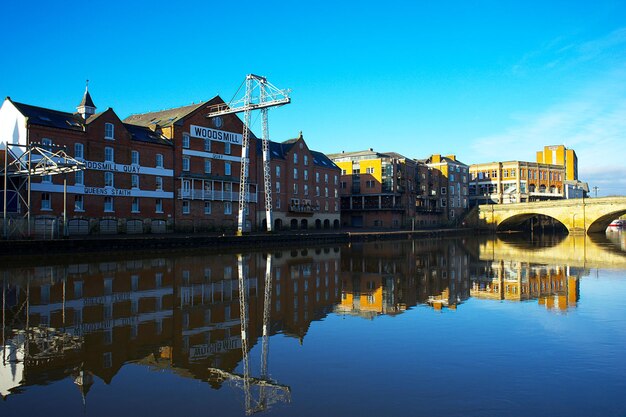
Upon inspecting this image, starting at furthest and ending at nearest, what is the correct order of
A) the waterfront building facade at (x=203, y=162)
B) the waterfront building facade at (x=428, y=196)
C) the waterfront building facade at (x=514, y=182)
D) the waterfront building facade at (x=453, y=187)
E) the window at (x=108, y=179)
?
the waterfront building facade at (x=514, y=182) → the waterfront building facade at (x=453, y=187) → the waterfront building facade at (x=428, y=196) → the waterfront building facade at (x=203, y=162) → the window at (x=108, y=179)

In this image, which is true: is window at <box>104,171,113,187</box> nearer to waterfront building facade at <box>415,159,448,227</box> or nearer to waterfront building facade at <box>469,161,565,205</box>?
waterfront building facade at <box>415,159,448,227</box>

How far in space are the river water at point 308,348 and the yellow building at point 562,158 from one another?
11116cm

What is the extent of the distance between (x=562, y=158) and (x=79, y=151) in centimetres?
11268

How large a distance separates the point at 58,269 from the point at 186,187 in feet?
85.8

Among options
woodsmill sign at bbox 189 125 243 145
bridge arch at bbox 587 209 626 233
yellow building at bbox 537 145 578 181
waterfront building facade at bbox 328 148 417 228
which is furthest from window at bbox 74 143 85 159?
yellow building at bbox 537 145 578 181

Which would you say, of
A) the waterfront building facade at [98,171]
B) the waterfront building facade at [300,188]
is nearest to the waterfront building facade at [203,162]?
the waterfront building facade at [98,171]

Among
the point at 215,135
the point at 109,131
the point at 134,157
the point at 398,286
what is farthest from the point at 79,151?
the point at 398,286

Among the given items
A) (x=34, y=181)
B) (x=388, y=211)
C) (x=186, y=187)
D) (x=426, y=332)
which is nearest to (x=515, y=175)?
(x=388, y=211)

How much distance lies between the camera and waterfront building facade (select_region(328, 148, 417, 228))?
8231 centimetres

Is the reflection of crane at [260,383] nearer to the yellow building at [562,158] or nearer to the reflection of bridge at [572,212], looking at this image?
the reflection of bridge at [572,212]

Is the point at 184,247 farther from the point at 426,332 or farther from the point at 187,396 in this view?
the point at 187,396

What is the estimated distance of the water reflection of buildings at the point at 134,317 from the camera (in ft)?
30.7

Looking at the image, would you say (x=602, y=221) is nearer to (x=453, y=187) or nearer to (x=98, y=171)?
(x=453, y=187)

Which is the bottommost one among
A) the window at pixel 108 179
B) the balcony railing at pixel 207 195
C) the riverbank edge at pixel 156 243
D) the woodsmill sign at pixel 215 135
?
the riverbank edge at pixel 156 243
